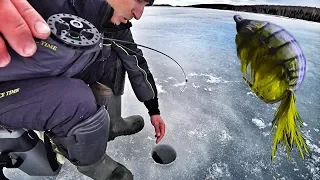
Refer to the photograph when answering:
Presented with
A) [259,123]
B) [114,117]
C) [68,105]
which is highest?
[68,105]

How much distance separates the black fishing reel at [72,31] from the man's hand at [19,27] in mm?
120

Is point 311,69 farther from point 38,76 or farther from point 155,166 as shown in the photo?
point 38,76

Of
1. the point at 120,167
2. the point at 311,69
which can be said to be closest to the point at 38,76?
the point at 120,167

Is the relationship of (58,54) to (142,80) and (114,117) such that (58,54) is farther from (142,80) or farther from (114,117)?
(114,117)

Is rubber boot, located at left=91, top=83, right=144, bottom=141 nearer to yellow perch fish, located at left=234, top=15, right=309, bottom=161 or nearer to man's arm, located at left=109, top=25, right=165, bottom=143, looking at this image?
man's arm, located at left=109, top=25, right=165, bottom=143

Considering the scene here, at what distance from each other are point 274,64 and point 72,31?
74 cm

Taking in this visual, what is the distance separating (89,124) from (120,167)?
1.53ft

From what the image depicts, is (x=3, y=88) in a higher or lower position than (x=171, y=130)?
higher

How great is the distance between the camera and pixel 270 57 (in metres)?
0.90

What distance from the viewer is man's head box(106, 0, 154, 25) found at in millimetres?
1234

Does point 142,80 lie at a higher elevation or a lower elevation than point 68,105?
lower

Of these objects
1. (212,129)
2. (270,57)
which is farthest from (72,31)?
(212,129)

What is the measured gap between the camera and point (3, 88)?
0.83 meters

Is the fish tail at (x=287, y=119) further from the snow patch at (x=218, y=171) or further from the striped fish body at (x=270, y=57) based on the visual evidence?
the snow patch at (x=218, y=171)
